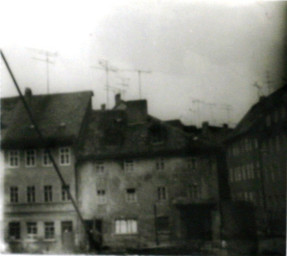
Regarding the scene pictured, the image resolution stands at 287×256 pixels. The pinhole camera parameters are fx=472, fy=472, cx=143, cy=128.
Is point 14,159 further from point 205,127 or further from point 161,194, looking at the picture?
point 205,127

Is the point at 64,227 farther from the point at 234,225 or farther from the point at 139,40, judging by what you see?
the point at 139,40

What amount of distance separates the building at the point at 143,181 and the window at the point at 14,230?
409 mm

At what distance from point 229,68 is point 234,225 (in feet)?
2.69

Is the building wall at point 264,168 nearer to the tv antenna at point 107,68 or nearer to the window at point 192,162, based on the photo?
the window at point 192,162

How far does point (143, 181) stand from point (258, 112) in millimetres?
715

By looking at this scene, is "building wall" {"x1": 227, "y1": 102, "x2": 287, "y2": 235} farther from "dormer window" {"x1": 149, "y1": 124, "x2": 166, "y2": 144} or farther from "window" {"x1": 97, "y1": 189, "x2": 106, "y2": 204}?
"window" {"x1": 97, "y1": 189, "x2": 106, "y2": 204}

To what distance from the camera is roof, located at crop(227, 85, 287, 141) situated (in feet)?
7.78

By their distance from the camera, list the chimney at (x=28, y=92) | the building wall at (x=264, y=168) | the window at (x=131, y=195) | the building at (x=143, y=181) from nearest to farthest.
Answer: the building wall at (x=264, y=168) → the building at (x=143, y=181) → the window at (x=131, y=195) → the chimney at (x=28, y=92)

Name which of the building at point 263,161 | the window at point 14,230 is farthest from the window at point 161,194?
the window at point 14,230

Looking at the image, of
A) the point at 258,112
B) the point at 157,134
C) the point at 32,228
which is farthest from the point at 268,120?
the point at 32,228

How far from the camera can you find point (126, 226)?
257 cm

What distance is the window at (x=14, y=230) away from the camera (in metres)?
2.71

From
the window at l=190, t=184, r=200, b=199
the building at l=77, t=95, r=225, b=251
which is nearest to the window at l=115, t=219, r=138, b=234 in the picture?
the building at l=77, t=95, r=225, b=251

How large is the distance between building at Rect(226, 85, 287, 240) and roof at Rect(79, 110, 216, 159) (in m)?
0.26
